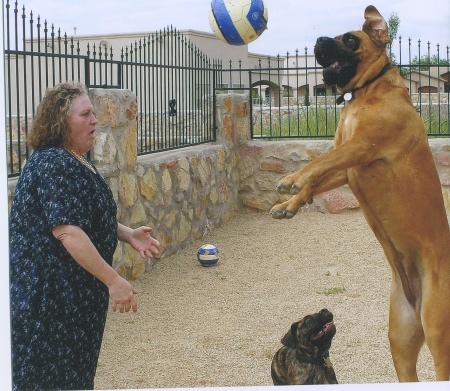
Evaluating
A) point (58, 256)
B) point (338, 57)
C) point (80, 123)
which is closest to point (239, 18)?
point (338, 57)

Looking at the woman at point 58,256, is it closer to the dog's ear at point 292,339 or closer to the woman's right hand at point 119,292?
the woman's right hand at point 119,292

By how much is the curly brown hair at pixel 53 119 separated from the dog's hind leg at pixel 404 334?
1.39 meters

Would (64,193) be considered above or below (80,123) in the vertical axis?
below

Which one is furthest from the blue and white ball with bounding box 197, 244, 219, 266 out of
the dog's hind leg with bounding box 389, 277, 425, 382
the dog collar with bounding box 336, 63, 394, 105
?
the dog collar with bounding box 336, 63, 394, 105

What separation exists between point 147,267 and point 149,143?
107 centimetres

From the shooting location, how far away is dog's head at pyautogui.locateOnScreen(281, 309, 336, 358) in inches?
118

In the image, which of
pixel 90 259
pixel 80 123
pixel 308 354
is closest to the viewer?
pixel 90 259

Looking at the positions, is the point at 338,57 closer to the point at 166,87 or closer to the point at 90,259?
the point at 90,259

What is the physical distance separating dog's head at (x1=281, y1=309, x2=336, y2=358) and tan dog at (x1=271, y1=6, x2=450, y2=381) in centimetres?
33

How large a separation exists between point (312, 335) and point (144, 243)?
79cm

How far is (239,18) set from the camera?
3.83m

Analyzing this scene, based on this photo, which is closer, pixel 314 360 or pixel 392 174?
pixel 392 174

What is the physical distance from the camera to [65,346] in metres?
2.59

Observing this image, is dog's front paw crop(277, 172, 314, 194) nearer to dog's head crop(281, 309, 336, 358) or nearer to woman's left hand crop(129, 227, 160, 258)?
woman's left hand crop(129, 227, 160, 258)
